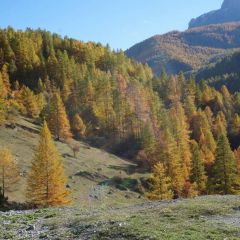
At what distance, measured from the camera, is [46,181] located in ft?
204

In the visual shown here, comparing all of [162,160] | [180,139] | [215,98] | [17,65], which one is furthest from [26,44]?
[162,160]

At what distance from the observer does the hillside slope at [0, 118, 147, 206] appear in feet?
253

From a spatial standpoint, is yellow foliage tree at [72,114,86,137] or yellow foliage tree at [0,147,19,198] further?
yellow foliage tree at [72,114,86,137]

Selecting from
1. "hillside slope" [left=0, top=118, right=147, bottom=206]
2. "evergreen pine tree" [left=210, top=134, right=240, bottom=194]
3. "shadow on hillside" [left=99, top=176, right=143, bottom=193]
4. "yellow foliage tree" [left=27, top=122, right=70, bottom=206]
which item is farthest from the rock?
"shadow on hillside" [left=99, top=176, right=143, bottom=193]

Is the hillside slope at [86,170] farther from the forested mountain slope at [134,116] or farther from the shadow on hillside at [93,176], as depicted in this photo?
the forested mountain slope at [134,116]

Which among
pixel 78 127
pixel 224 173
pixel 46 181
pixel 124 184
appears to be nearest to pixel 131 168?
pixel 124 184

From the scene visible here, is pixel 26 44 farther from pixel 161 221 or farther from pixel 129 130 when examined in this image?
pixel 161 221

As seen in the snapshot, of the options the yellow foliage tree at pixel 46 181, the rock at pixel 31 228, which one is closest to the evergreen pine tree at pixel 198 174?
the yellow foliage tree at pixel 46 181

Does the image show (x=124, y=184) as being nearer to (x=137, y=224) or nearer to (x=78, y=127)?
(x=78, y=127)

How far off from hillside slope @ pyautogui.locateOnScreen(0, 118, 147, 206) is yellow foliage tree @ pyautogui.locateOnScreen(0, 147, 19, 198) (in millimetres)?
1529

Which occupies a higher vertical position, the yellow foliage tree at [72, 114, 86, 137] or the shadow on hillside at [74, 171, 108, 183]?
the yellow foliage tree at [72, 114, 86, 137]

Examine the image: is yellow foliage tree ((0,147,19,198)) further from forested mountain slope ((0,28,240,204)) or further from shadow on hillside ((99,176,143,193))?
shadow on hillside ((99,176,143,193))

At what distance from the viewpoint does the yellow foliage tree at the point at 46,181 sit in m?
61.5

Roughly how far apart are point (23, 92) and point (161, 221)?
109m
